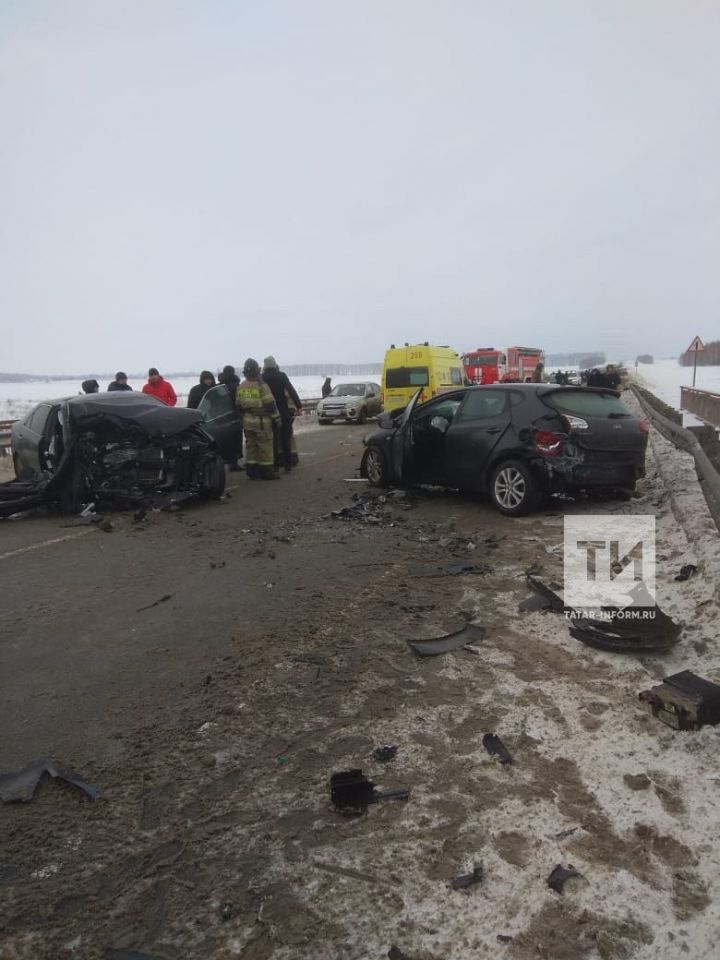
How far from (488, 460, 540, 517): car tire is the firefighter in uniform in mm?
4408

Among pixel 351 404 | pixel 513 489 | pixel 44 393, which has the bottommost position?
pixel 513 489

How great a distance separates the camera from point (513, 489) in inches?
280

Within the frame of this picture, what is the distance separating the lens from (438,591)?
192 inches

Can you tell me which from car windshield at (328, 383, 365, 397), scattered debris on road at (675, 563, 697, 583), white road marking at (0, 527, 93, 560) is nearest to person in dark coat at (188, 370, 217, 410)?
white road marking at (0, 527, 93, 560)

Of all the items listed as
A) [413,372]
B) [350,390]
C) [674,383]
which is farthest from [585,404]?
[674,383]

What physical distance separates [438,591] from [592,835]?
107 inches

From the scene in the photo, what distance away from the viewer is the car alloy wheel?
23.0ft

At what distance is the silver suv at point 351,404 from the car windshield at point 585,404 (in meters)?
16.9

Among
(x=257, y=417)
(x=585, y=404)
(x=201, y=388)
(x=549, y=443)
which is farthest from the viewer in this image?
(x=201, y=388)

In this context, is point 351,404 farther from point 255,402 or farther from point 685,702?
point 685,702

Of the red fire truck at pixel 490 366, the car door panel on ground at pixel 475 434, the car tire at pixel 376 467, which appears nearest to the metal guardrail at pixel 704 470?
the car door panel on ground at pixel 475 434

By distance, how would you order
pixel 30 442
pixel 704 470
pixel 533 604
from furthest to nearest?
pixel 30 442
pixel 704 470
pixel 533 604

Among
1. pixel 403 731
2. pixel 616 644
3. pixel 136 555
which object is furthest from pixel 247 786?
pixel 136 555

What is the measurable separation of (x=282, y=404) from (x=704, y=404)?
12.6m
